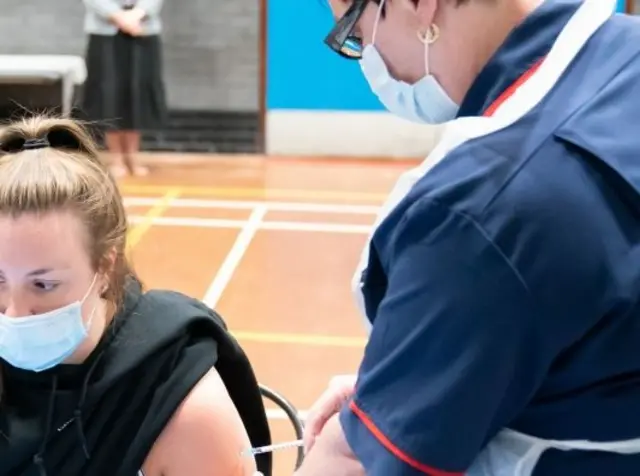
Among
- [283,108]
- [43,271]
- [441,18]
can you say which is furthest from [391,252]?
[283,108]

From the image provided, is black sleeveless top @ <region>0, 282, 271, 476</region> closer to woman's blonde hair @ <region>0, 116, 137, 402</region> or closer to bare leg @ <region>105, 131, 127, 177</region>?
woman's blonde hair @ <region>0, 116, 137, 402</region>

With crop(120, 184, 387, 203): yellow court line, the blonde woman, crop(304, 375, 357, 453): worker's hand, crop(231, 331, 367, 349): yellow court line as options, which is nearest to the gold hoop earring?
crop(304, 375, 357, 453): worker's hand

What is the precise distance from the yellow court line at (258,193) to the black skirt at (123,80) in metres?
0.47

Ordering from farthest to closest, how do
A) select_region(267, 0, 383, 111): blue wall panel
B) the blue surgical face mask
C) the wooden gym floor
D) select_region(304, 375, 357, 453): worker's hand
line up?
select_region(267, 0, 383, 111): blue wall panel
the wooden gym floor
the blue surgical face mask
select_region(304, 375, 357, 453): worker's hand

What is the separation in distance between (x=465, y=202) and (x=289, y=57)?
5536 mm

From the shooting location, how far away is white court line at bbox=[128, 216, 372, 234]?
4660mm

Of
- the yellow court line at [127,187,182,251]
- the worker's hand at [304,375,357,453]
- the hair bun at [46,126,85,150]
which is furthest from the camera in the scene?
the yellow court line at [127,187,182,251]

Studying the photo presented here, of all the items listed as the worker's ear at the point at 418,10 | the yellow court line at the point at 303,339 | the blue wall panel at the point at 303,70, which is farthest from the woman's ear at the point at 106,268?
the blue wall panel at the point at 303,70

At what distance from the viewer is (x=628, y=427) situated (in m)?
0.85

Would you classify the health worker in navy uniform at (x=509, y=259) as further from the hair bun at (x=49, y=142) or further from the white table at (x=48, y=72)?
the white table at (x=48, y=72)

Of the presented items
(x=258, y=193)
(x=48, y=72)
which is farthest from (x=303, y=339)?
(x=48, y=72)

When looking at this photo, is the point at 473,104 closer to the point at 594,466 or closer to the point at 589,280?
the point at 589,280

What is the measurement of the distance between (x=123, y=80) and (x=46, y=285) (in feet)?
14.8

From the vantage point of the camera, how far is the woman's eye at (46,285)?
54.6 inches
